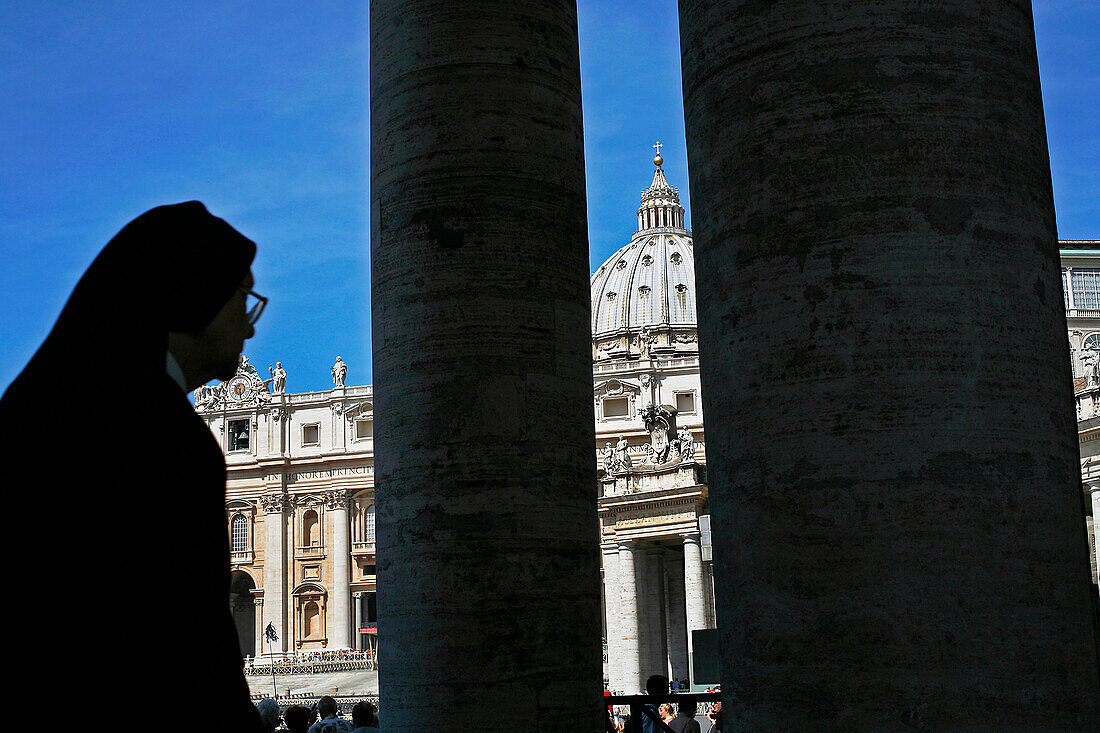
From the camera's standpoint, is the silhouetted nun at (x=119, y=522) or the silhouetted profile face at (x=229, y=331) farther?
the silhouetted profile face at (x=229, y=331)

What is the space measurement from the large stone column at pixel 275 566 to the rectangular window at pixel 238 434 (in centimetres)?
434

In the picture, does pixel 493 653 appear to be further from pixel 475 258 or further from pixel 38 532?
pixel 38 532

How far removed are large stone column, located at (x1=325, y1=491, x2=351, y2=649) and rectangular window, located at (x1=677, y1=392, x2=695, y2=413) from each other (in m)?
23.6

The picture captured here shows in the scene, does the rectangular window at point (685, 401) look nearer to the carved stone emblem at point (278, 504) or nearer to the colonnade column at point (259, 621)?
the carved stone emblem at point (278, 504)

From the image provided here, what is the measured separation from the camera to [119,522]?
5.79 feet

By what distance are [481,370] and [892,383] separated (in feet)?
9.72

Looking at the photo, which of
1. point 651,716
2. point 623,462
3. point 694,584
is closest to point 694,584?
point 694,584

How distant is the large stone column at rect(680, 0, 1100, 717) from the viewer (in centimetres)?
315

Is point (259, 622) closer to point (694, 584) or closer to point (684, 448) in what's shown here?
point (684, 448)

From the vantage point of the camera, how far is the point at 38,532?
1.75 m

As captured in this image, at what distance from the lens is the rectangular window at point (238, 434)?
9212 cm

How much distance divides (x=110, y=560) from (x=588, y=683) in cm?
441

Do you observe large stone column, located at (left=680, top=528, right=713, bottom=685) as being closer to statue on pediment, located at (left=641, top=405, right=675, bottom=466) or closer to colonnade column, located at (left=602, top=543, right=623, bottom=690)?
colonnade column, located at (left=602, top=543, right=623, bottom=690)

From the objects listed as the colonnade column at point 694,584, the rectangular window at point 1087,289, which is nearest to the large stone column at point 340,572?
the rectangular window at point 1087,289
